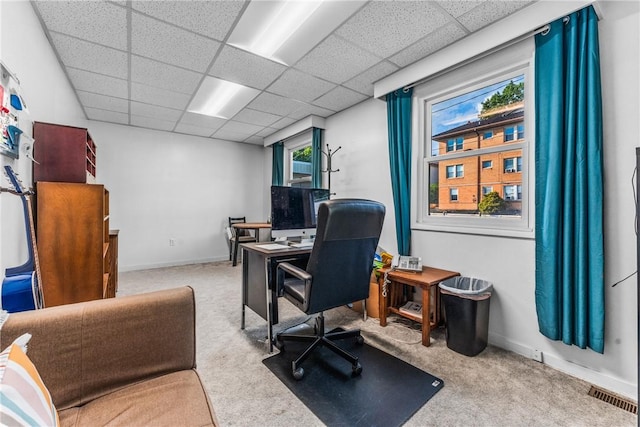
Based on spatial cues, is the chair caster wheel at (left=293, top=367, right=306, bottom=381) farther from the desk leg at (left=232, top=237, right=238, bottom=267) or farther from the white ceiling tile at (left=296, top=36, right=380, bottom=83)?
the desk leg at (left=232, top=237, right=238, bottom=267)

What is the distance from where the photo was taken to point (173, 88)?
323cm

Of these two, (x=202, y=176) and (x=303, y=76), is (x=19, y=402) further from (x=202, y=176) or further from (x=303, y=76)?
(x=202, y=176)

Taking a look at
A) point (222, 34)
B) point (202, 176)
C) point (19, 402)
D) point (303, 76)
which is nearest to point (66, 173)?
point (222, 34)

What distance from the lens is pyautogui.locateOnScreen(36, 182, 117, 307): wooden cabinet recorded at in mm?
1756

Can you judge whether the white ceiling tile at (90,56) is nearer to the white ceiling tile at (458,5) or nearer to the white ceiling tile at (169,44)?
the white ceiling tile at (169,44)

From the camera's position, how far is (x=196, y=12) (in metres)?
1.98

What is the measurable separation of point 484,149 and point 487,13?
40.3 inches

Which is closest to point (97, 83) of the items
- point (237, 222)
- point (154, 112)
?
point (154, 112)

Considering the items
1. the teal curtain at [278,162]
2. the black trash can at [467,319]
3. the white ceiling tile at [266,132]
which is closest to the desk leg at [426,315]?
the black trash can at [467,319]

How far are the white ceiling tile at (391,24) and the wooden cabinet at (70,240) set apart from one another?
7.40 ft

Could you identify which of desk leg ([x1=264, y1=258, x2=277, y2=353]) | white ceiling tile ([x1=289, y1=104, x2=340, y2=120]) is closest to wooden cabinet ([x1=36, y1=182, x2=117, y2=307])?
desk leg ([x1=264, y1=258, x2=277, y2=353])

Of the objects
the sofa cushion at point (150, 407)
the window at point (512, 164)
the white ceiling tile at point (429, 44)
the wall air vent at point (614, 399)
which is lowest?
the wall air vent at point (614, 399)

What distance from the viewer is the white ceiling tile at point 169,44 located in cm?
214

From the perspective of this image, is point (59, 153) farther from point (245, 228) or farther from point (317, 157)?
point (245, 228)
